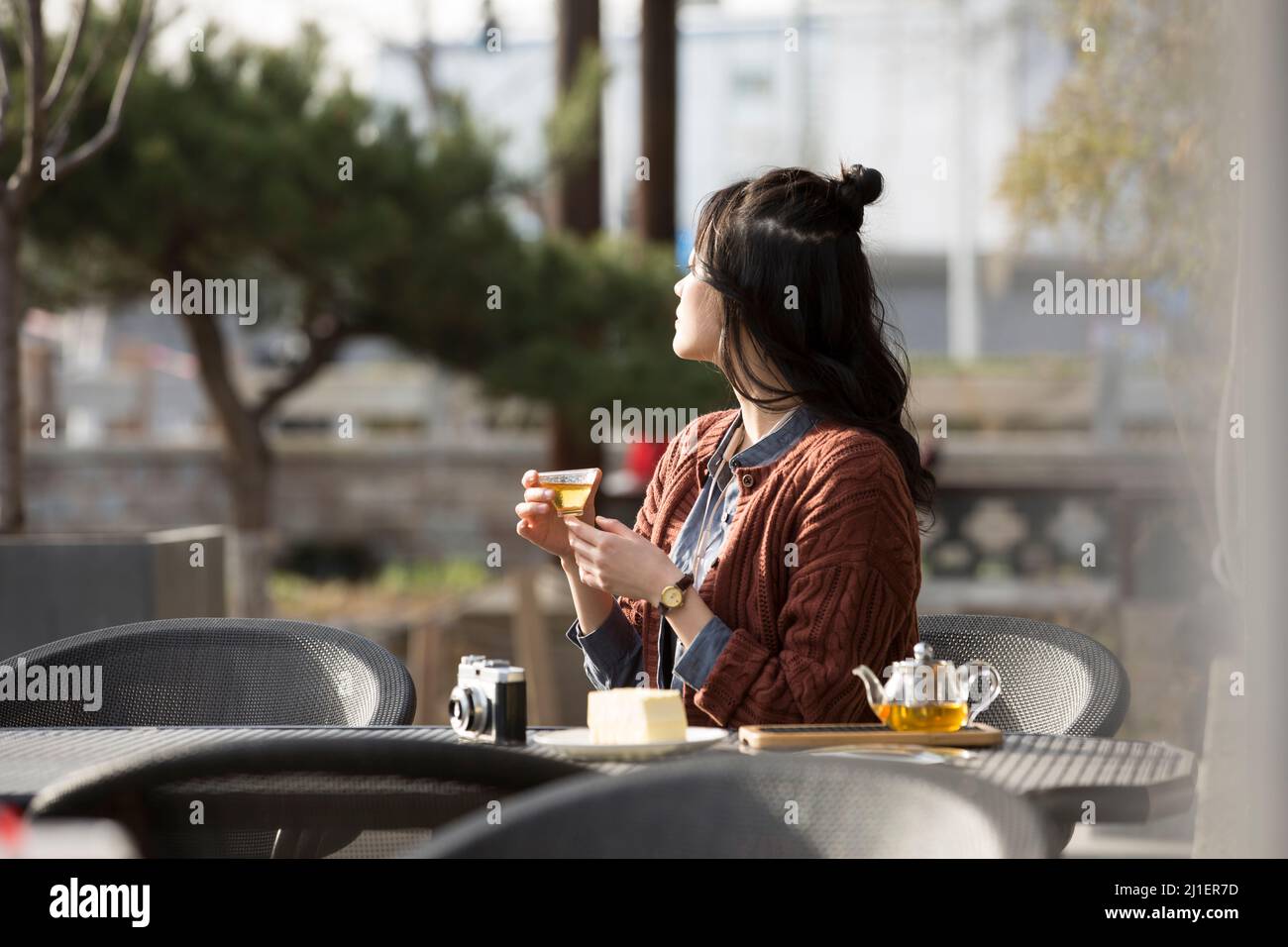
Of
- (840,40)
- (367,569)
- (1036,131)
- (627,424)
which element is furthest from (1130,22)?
(840,40)

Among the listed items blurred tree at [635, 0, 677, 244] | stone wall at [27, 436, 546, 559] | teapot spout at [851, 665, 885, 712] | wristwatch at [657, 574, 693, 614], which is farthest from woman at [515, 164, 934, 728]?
stone wall at [27, 436, 546, 559]

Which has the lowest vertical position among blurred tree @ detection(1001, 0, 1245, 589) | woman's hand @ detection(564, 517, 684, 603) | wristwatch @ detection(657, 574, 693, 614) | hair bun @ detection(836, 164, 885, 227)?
wristwatch @ detection(657, 574, 693, 614)

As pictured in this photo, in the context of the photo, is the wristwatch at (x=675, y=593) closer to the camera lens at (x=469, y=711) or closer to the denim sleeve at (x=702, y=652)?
the denim sleeve at (x=702, y=652)

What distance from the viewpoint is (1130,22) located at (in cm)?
474

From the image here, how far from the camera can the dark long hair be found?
6.39 feet

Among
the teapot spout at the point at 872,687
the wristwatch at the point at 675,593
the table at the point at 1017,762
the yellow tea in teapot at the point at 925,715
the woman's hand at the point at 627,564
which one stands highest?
the woman's hand at the point at 627,564

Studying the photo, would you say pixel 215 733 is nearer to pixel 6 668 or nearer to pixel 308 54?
pixel 6 668

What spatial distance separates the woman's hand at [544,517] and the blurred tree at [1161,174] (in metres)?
1.29

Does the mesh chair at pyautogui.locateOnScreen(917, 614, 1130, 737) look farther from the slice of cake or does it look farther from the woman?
the slice of cake

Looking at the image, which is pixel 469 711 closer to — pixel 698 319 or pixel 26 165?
pixel 698 319

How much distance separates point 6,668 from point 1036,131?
509 cm

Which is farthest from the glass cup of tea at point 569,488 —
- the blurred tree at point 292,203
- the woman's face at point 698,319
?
the blurred tree at point 292,203

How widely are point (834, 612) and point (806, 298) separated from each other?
0.41 m

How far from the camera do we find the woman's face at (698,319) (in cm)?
198
